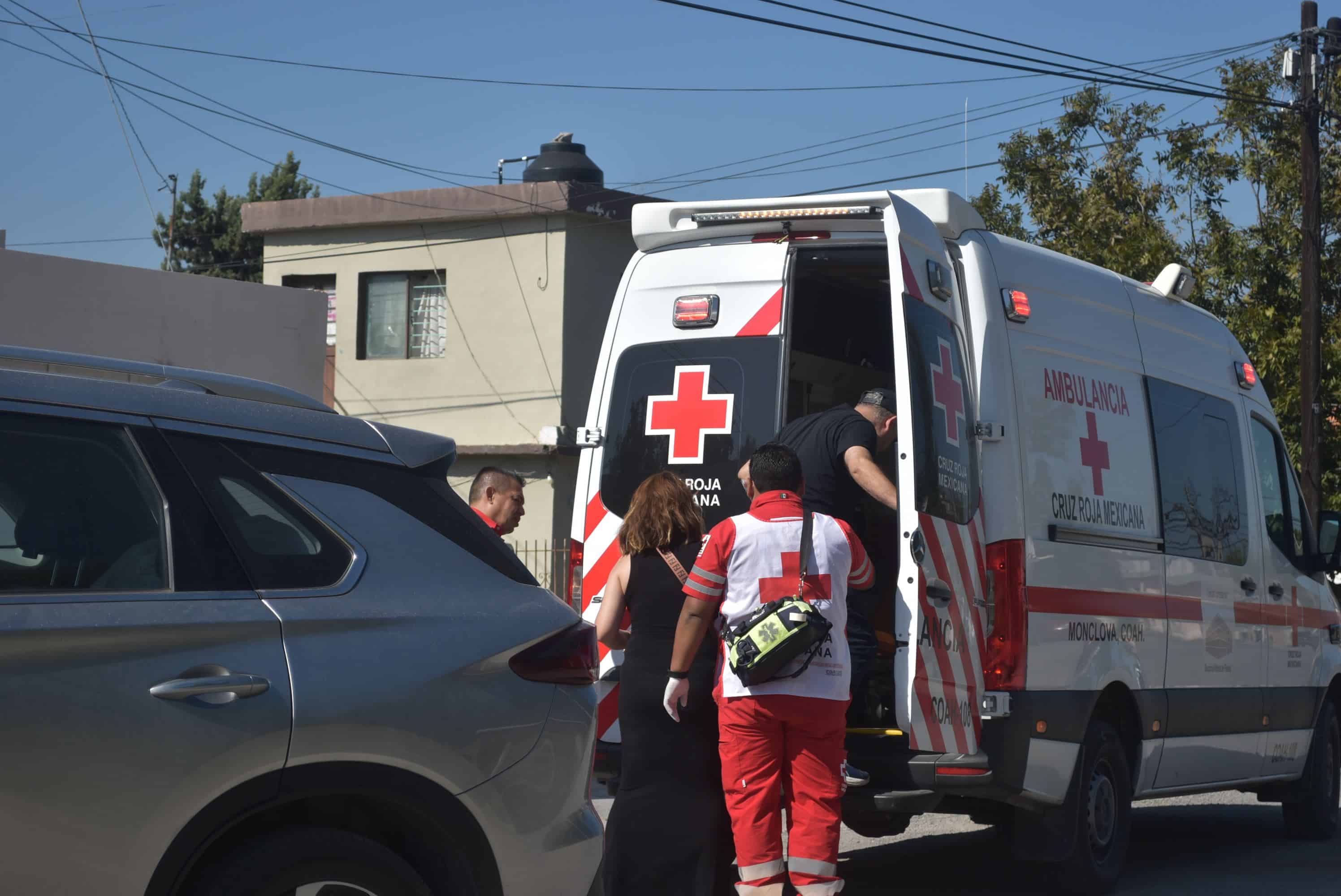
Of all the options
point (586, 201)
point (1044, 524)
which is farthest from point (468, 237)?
point (1044, 524)

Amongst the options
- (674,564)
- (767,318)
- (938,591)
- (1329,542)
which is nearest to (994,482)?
(938,591)

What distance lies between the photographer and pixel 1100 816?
713 centimetres

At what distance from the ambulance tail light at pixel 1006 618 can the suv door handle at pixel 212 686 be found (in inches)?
141

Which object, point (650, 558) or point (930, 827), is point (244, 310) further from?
point (650, 558)

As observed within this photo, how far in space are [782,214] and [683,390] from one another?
0.94 meters

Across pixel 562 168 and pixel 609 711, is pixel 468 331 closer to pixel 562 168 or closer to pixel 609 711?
pixel 562 168

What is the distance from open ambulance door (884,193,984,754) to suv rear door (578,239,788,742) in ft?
2.86

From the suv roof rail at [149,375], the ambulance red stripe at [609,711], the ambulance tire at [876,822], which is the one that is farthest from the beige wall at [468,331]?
the suv roof rail at [149,375]

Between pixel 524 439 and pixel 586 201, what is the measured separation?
3.43 meters

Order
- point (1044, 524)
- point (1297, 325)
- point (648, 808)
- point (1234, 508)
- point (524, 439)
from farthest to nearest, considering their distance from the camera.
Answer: point (524, 439) < point (1297, 325) < point (1234, 508) < point (1044, 524) < point (648, 808)

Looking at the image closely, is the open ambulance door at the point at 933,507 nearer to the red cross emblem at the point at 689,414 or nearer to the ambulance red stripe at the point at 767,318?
the ambulance red stripe at the point at 767,318

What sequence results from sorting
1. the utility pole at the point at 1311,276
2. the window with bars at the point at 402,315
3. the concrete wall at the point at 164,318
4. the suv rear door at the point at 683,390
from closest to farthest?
the suv rear door at the point at 683,390, the concrete wall at the point at 164,318, the utility pole at the point at 1311,276, the window with bars at the point at 402,315

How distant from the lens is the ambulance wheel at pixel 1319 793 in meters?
9.38

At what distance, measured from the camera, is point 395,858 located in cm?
363
